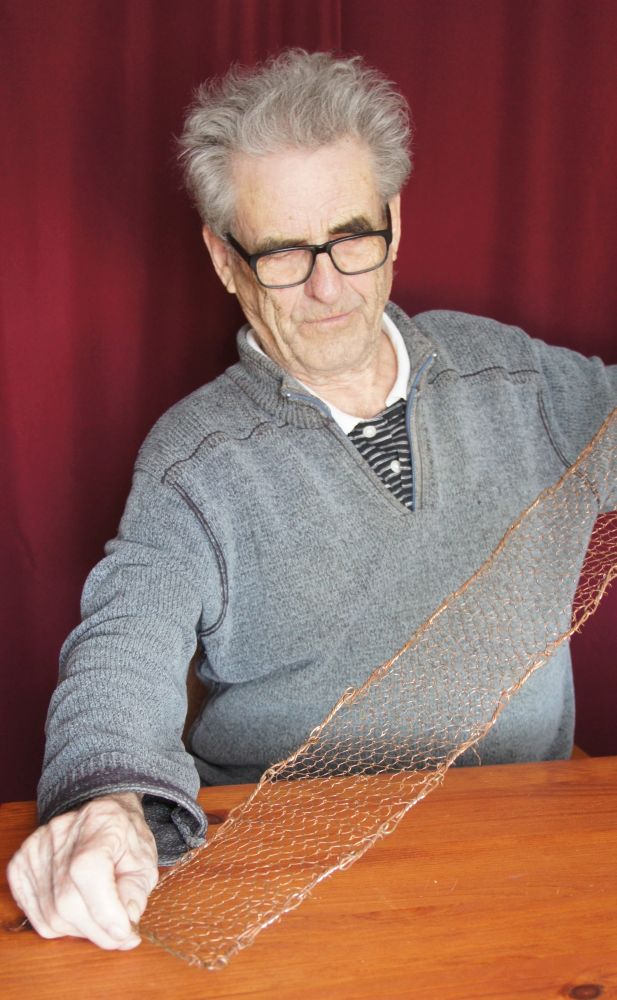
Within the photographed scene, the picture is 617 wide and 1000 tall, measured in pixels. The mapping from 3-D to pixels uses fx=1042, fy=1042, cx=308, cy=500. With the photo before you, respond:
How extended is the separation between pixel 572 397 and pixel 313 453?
1.63 ft

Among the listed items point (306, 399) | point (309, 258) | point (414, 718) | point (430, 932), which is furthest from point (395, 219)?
point (430, 932)

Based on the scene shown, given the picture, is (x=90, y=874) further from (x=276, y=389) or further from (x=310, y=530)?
(x=276, y=389)

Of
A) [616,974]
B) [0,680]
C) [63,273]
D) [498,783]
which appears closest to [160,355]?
[63,273]

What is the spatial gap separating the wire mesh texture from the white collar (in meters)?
0.36

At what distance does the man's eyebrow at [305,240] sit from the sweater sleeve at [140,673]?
0.40 meters

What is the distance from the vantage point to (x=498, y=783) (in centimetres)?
129

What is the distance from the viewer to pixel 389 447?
5.60 ft

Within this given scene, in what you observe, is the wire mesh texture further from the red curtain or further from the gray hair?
the red curtain

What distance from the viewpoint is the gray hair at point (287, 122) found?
157 centimetres

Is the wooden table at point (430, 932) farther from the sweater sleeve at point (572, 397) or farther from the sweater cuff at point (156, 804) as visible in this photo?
the sweater sleeve at point (572, 397)

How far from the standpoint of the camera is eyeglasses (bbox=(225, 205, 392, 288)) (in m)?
1.59

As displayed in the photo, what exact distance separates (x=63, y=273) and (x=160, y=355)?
0.24 metres

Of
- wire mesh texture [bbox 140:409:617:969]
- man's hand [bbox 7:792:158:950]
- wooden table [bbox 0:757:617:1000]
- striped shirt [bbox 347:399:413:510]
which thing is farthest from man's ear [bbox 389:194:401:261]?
man's hand [bbox 7:792:158:950]

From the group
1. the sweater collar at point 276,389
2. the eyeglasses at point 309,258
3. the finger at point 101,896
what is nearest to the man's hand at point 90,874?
the finger at point 101,896
